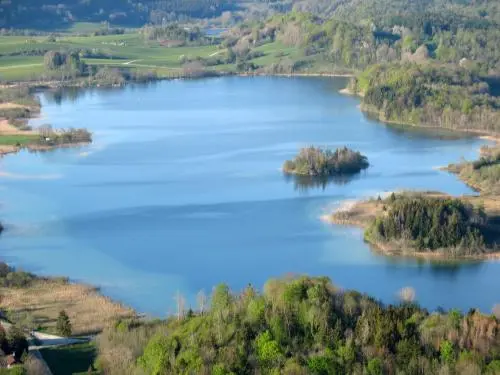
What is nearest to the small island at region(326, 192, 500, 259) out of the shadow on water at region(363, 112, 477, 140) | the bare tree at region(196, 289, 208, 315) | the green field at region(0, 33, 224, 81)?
the bare tree at region(196, 289, 208, 315)

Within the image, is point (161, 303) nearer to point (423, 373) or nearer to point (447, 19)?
point (423, 373)

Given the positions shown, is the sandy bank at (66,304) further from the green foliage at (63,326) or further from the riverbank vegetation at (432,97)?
the riverbank vegetation at (432,97)

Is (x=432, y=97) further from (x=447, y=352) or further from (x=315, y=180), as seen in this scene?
(x=447, y=352)

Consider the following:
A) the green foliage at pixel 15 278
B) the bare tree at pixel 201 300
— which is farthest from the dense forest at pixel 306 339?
the green foliage at pixel 15 278

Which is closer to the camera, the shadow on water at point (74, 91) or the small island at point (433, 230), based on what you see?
the small island at point (433, 230)

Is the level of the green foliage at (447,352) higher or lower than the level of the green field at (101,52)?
lower

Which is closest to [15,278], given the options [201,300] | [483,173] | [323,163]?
[201,300]
